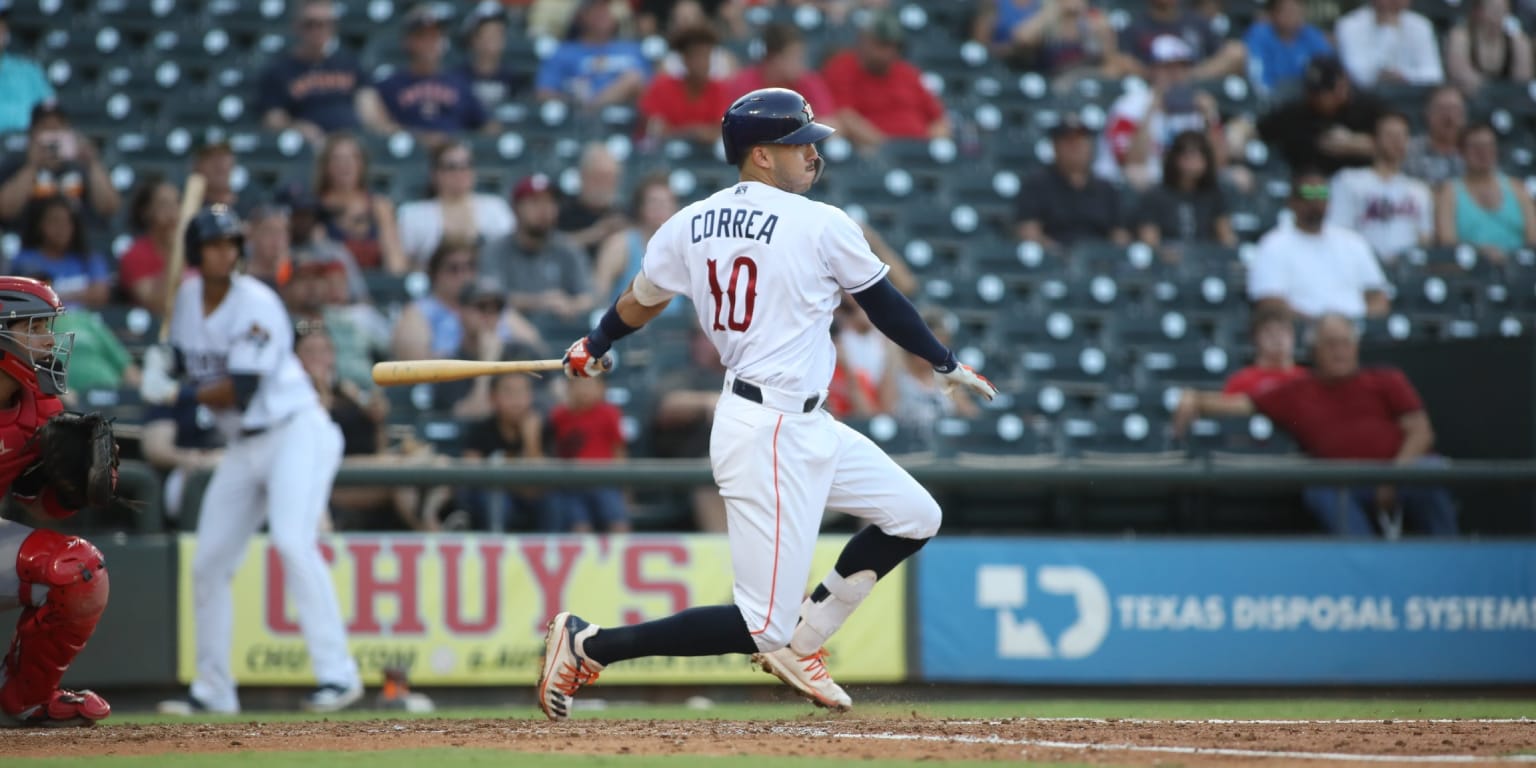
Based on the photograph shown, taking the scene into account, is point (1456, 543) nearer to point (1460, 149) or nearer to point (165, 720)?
point (1460, 149)

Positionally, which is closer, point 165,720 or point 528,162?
point 165,720

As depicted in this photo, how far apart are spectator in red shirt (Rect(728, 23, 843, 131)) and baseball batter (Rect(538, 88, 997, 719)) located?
17.4 ft

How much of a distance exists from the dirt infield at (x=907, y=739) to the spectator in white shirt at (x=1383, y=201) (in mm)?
5862

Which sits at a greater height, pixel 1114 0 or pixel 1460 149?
pixel 1114 0

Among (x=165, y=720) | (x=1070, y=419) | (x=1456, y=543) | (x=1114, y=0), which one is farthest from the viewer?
(x=1114, y=0)

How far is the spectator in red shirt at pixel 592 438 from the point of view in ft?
26.9

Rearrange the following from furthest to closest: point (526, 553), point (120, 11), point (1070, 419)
Result: point (120, 11), point (1070, 419), point (526, 553)

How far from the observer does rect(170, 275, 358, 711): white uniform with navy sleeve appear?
707 centimetres

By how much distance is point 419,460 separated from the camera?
8078mm

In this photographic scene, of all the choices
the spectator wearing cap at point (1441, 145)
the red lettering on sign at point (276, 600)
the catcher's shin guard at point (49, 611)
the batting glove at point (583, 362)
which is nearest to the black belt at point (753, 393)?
the batting glove at point (583, 362)

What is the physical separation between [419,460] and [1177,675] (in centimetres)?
367

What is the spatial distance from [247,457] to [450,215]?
283 cm

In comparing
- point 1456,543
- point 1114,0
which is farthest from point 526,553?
point 1114,0

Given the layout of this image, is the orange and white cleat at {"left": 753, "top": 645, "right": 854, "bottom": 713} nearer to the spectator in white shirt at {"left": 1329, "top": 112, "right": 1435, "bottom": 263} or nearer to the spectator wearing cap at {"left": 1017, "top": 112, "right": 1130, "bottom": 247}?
the spectator wearing cap at {"left": 1017, "top": 112, "right": 1130, "bottom": 247}
